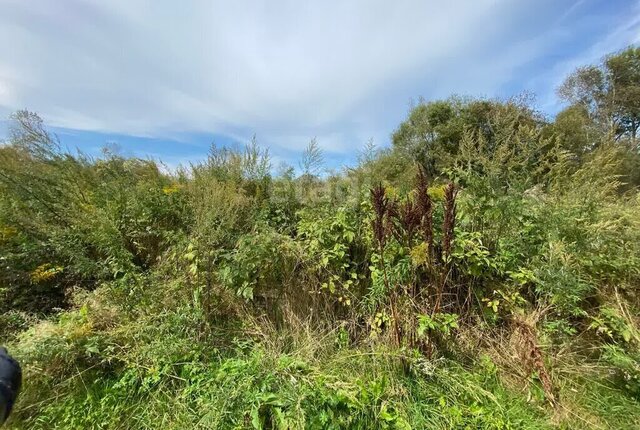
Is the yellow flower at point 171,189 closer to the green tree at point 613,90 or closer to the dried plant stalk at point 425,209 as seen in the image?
the dried plant stalk at point 425,209

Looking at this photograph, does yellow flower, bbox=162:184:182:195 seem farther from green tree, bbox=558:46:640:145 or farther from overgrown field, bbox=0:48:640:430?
green tree, bbox=558:46:640:145

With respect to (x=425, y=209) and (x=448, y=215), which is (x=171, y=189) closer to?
(x=425, y=209)

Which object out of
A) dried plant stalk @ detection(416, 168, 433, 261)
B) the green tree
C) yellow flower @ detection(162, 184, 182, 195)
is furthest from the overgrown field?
the green tree

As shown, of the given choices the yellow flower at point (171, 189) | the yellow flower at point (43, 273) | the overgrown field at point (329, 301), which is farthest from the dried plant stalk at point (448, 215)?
the yellow flower at point (43, 273)

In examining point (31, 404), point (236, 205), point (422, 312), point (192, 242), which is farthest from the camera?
point (236, 205)

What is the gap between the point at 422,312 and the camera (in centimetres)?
236

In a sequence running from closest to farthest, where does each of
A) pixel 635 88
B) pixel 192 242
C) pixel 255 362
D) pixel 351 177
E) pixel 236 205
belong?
pixel 255 362 < pixel 192 242 < pixel 236 205 < pixel 351 177 < pixel 635 88

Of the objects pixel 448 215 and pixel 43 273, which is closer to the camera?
pixel 448 215

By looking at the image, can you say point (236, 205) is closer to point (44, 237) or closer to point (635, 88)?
point (44, 237)

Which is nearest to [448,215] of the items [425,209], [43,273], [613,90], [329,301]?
[425,209]

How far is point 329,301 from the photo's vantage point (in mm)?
2766

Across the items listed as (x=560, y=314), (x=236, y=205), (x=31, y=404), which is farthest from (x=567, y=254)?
(x=31, y=404)

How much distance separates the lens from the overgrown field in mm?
1919

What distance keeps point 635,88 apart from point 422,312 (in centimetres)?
2378
